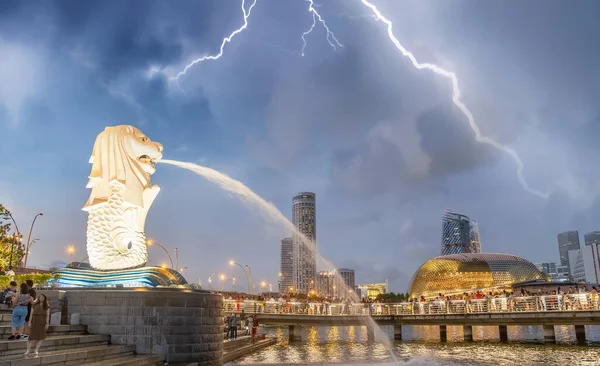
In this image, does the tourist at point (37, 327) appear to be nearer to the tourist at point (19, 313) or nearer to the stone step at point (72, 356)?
the stone step at point (72, 356)

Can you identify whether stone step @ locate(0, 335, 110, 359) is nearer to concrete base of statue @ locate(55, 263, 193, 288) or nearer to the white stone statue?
concrete base of statue @ locate(55, 263, 193, 288)

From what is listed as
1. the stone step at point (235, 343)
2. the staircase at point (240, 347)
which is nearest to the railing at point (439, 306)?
the staircase at point (240, 347)

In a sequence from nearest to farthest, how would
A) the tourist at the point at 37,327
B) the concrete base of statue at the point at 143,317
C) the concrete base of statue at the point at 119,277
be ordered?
1. the tourist at the point at 37,327
2. the concrete base of statue at the point at 143,317
3. the concrete base of statue at the point at 119,277

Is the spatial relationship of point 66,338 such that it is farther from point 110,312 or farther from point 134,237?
point 134,237

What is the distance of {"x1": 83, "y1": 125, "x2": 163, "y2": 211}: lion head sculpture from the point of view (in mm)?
21625

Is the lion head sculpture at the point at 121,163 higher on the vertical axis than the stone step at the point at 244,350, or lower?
higher

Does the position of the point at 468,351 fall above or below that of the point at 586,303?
below

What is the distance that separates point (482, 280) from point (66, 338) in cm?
12984

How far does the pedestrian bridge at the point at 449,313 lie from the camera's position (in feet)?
115

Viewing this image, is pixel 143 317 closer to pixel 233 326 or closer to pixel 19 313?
pixel 19 313

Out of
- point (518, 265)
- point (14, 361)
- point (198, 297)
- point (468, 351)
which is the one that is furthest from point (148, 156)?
point (518, 265)

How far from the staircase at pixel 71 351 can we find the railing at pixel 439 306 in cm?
2605

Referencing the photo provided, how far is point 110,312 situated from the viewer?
1739 centimetres

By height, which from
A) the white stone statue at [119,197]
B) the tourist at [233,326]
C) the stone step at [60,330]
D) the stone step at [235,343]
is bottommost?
the stone step at [235,343]
